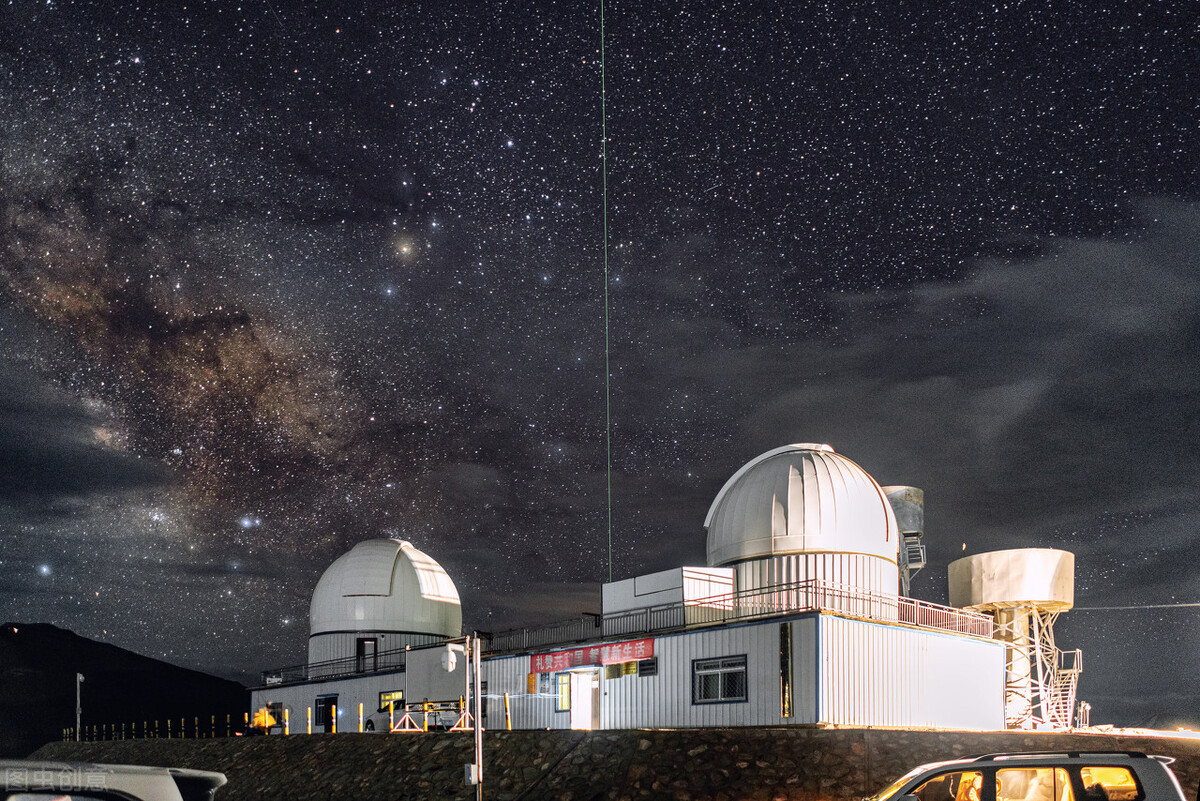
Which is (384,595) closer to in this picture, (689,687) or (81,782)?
(689,687)

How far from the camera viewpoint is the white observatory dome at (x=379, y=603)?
4534 centimetres

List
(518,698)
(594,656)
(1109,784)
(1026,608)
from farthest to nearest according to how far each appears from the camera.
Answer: (1026,608) < (518,698) < (594,656) < (1109,784)

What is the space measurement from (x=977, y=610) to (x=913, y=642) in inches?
541

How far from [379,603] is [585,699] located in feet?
59.0

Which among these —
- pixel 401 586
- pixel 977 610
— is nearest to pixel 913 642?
pixel 977 610

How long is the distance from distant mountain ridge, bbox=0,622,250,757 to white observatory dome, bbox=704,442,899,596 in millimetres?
63088

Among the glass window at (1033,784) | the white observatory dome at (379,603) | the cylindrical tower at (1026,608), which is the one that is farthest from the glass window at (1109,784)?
the white observatory dome at (379,603)

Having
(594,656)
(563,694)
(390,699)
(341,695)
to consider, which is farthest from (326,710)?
(594,656)

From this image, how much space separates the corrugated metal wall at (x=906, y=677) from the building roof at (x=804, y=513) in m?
3.60

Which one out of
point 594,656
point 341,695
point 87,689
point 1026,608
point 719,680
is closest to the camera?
point 719,680

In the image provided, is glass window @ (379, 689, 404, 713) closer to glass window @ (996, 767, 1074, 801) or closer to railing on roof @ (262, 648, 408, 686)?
railing on roof @ (262, 648, 408, 686)

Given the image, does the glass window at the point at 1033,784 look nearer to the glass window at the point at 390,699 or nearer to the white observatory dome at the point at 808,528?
the white observatory dome at the point at 808,528

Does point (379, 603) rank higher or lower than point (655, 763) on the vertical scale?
higher

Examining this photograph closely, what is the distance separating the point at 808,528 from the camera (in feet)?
98.9
